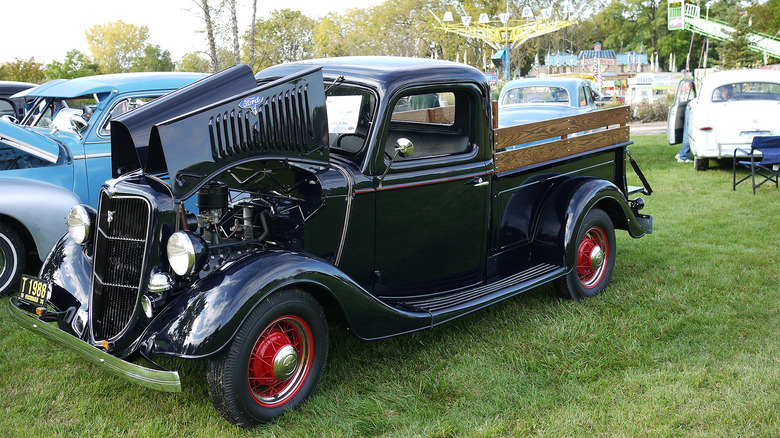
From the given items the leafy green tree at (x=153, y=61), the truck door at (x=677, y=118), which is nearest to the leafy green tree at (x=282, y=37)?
the truck door at (x=677, y=118)

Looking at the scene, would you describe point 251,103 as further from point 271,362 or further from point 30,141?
point 30,141

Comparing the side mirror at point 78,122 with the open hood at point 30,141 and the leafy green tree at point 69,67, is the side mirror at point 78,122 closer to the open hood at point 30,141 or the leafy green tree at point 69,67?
the open hood at point 30,141

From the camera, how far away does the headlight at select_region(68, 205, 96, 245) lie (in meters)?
3.51

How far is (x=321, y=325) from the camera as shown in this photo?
3.24 metres

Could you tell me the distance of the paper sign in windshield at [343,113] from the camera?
370 centimetres

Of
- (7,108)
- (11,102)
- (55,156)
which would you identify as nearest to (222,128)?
(55,156)

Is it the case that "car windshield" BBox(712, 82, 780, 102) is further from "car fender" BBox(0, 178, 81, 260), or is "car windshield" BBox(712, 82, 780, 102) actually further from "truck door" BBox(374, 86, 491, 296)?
"car fender" BBox(0, 178, 81, 260)

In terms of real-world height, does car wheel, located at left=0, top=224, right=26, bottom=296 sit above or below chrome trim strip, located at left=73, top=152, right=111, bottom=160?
below

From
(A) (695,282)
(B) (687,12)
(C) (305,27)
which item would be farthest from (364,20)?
(A) (695,282)

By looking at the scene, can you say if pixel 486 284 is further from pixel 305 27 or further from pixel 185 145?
pixel 305 27

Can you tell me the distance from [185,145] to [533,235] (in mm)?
2800

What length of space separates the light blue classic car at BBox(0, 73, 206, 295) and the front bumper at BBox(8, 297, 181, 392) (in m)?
2.34

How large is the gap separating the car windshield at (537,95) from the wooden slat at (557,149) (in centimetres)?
609

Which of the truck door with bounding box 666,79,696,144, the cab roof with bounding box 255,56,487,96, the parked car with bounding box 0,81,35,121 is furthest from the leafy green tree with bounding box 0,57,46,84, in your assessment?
the cab roof with bounding box 255,56,487,96
